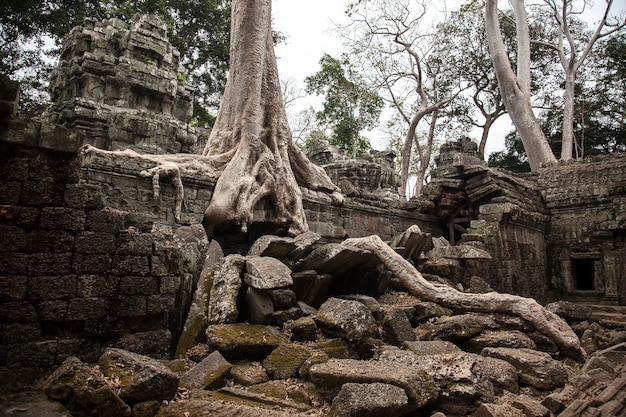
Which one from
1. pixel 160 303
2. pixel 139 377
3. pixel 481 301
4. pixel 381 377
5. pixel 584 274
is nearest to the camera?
pixel 139 377

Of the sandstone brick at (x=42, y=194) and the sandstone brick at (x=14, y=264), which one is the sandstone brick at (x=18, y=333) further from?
the sandstone brick at (x=42, y=194)

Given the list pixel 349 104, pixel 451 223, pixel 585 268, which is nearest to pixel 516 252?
pixel 451 223

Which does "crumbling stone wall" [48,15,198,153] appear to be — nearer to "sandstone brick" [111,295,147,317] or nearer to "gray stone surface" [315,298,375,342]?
"sandstone brick" [111,295,147,317]

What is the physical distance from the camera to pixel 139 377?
2.88 m

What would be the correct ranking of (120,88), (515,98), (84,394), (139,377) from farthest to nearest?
(515,98) < (120,88) < (139,377) < (84,394)

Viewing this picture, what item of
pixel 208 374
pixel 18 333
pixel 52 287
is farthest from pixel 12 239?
pixel 208 374

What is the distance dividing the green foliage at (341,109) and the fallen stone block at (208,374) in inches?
927

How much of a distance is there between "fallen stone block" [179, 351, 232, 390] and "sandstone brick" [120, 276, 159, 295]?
735 millimetres

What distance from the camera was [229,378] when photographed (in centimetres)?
362

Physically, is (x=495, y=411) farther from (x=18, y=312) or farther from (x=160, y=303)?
(x=18, y=312)

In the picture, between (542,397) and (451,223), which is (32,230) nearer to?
(542,397)

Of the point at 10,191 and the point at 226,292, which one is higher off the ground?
the point at 10,191

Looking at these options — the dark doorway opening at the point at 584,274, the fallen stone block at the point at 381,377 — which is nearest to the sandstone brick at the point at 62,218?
the fallen stone block at the point at 381,377

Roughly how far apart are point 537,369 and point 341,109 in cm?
2554
